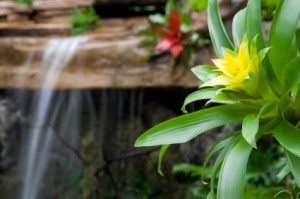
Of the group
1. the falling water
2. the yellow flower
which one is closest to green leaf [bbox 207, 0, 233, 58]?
the yellow flower

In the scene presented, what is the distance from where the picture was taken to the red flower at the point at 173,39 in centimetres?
329

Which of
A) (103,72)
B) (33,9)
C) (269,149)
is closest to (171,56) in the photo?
(103,72)

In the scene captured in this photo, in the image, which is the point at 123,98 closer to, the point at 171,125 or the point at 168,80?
the point at 168,80

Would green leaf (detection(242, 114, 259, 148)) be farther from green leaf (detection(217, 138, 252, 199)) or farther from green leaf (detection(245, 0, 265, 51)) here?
green leaf (detection(245, 0, 265, 51))

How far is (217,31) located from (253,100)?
0.78 ft

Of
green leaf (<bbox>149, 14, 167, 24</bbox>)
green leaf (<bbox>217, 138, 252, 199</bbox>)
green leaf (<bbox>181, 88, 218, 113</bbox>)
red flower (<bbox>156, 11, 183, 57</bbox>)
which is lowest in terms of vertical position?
red flower (<bbox>156, 11, 183, 57</bbox>)

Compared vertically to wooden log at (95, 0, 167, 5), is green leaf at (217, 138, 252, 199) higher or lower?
higher

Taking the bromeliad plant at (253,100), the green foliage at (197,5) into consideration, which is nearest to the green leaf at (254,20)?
the bromeliad plant at (253,100)

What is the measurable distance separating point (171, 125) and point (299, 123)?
271 millimetres

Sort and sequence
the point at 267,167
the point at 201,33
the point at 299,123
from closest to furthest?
the point at 299,123, the point at 267,167, the point at 201,33

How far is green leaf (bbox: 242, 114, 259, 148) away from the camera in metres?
0.90

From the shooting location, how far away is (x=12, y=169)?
4523 millimetres

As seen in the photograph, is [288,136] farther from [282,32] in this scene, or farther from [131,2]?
[131,2]

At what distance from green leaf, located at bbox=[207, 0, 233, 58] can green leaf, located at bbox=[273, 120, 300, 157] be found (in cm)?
25
